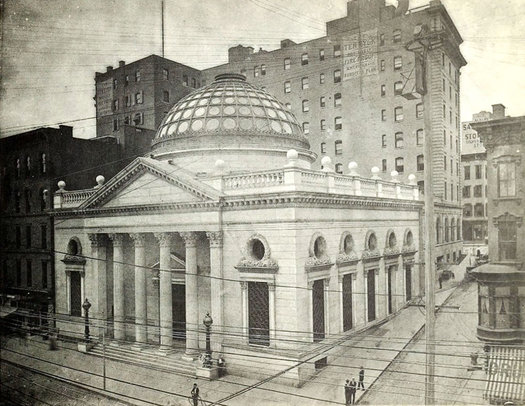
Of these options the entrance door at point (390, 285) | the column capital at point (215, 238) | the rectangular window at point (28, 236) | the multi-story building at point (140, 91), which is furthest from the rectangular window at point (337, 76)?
the rectangular window at point (28, 236)

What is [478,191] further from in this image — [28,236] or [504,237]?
[28,236]

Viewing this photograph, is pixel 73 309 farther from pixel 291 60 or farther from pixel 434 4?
pixel 291 60

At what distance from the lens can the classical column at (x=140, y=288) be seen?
84.7 feet

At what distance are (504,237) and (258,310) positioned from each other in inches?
499

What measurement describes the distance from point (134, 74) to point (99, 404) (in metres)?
36.9

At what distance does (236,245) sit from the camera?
22.6 meters

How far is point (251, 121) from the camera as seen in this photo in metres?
28.6

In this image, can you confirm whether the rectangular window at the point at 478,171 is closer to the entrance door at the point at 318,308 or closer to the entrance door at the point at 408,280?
the entrance door at the point at 408,280

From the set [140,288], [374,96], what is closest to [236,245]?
[140,288]

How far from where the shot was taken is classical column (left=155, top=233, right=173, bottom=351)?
2450 centimetres

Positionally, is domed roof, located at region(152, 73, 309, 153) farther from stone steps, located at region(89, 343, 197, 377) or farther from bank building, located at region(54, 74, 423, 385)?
stone steps, located at region(89, 343, 197, 377)

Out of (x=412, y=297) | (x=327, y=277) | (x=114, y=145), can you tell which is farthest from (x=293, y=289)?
(x=114, y=145)

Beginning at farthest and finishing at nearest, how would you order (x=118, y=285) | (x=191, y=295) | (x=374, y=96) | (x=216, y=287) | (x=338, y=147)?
(x=338, y=147) → (x=374, y=96) → (x=118, y=285) → (x=191, y=295) → (x=216, y=287)

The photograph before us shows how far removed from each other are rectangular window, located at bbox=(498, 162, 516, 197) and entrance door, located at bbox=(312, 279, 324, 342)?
10188 millimetres
